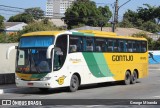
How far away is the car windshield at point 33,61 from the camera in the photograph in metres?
19.6

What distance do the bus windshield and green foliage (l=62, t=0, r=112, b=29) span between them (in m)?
70.8

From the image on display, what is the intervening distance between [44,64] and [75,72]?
216cm

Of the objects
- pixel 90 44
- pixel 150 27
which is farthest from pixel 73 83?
pixel 150 27

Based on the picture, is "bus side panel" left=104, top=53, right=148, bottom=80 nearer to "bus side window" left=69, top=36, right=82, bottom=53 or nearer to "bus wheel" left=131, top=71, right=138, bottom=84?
"bus wheel" left=131, top=71, right=138, bottom=84

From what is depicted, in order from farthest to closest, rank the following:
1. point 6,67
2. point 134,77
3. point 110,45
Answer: point 134,77, point 6,67, point 110,45

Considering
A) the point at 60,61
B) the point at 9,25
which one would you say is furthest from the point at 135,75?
the point at 9,25

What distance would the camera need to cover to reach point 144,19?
108 metres

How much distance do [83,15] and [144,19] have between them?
68.3ft

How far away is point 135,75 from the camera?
88.7ft

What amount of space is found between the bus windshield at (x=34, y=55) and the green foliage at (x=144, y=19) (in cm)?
8297

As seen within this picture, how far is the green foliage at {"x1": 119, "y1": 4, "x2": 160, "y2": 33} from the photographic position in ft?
334

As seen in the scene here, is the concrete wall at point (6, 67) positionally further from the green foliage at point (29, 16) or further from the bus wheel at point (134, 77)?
the green foliage at point (29, 16)

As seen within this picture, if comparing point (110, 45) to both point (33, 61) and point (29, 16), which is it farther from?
point (29, 16)

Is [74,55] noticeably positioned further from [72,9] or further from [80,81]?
[72,9]
